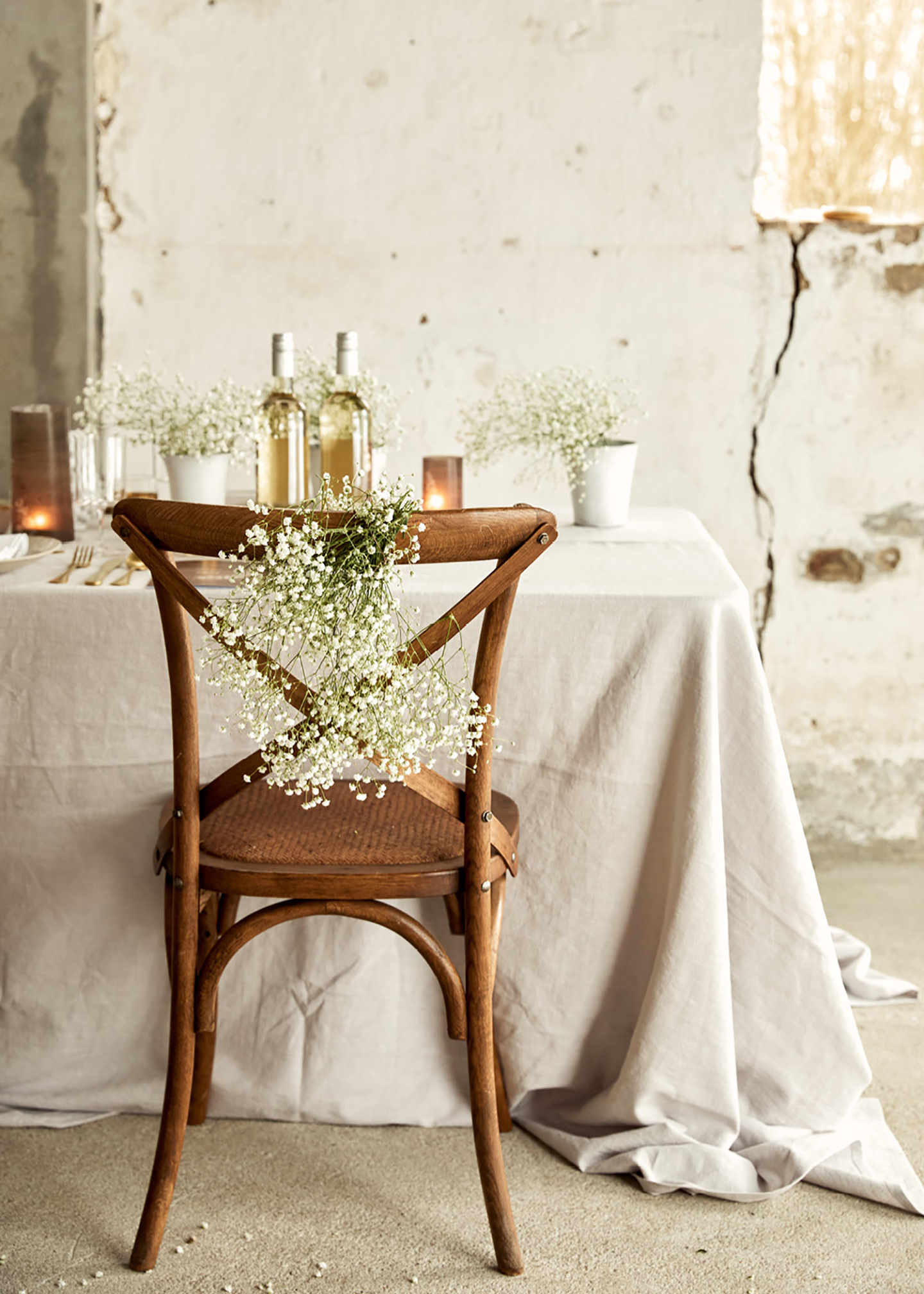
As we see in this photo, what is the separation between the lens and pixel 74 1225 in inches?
62.3

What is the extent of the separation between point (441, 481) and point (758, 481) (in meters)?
1.05

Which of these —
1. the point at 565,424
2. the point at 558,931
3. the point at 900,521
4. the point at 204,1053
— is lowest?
the point at 204,1053

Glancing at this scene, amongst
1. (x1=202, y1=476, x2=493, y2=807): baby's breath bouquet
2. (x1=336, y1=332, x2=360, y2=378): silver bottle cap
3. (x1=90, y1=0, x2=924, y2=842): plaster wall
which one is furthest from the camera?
(x1=90, y1=0, x2=924, y2=842): plaster wall

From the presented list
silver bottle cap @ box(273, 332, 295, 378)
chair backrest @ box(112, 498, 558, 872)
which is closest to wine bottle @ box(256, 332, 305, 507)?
silver bottle cap @ box(273, 332, 295, 378)

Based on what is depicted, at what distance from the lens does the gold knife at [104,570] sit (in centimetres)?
175

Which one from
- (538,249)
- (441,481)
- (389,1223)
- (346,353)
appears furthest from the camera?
(538,249)

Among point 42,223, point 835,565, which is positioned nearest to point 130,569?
point 42,223

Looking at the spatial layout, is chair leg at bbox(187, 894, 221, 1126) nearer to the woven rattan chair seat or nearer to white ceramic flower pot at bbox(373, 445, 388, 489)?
the woven rattan chair seat

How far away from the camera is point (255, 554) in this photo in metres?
1.26

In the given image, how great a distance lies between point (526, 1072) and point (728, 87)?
7.09 feet

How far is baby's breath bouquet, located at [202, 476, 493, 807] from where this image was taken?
1248 mm

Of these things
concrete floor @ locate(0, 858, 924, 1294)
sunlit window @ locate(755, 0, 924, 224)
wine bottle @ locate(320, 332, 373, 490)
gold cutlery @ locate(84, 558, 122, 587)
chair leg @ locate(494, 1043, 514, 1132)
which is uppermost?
sunlit window @ locate(755, 0, 924, 224)

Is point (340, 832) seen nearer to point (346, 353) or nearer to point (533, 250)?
point (346, 353)

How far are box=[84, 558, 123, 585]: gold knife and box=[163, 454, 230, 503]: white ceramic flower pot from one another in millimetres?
177
